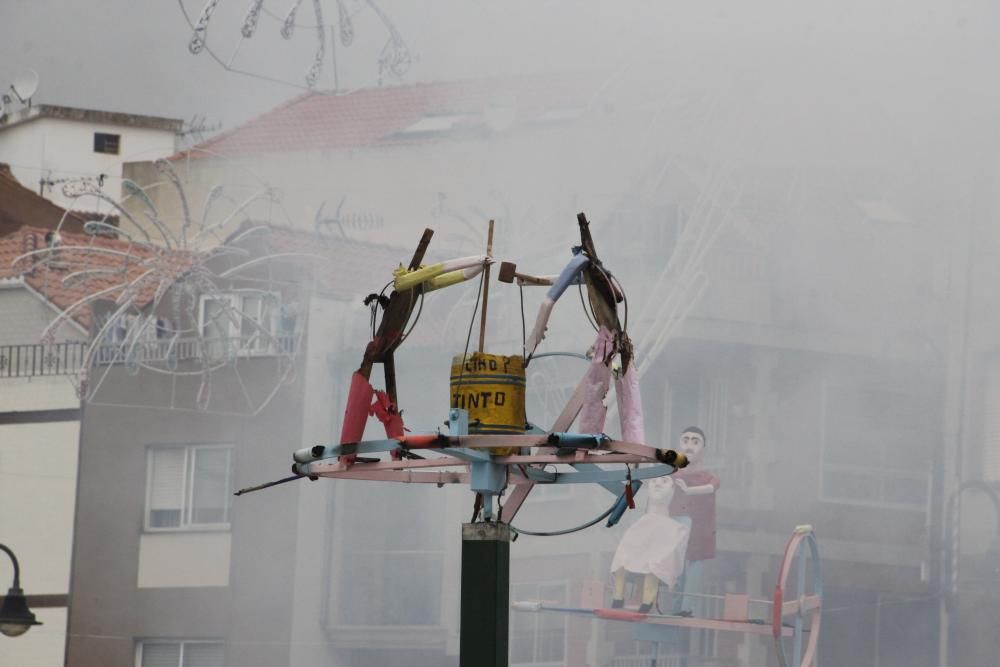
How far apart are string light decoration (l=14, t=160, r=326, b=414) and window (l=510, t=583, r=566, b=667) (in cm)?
302

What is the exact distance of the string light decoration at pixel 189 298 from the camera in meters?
15.3

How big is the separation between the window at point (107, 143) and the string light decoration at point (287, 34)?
3.59ft

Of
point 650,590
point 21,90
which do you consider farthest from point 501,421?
point 21,90

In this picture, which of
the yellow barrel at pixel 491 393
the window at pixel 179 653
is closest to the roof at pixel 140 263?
the window at pixel 179 653

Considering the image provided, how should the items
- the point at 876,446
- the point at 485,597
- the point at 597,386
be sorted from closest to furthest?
1. the point at 485,597
2. the point at 597,386
3. the point at 876,446

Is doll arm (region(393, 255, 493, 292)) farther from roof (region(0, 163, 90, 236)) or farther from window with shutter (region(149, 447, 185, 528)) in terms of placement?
roof (region(0, 163, 90, 236))

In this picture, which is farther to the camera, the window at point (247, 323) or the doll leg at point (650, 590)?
the window at point (247, 323)

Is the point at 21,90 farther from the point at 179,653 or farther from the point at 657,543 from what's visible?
the point at 657,543

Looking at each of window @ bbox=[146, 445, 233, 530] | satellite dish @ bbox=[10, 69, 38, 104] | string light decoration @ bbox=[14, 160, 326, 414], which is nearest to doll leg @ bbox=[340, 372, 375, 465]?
string light decoration @ bbox=[14, 160, 326, 414]

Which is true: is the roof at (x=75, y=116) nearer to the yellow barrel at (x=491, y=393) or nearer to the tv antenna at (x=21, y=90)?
the tv antenna at (x=21, y=90)

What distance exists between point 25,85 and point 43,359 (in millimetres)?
2766

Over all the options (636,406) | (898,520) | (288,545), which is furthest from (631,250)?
(636,406)

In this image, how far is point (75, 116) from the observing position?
1614 centimetres

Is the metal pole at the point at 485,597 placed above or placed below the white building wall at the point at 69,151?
below
